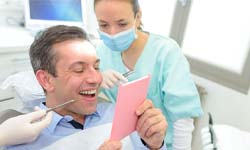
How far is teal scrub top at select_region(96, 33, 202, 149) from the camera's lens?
1.32 m

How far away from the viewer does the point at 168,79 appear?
52.3 inches

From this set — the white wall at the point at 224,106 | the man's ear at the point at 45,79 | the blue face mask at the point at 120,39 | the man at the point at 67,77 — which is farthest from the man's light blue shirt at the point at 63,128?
the white wall at the point at 224,106

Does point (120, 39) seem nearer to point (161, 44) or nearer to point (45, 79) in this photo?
point (161, 44)

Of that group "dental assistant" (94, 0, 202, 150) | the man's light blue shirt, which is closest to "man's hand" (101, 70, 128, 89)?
"dental assistant" (94, 0, 202, 150)

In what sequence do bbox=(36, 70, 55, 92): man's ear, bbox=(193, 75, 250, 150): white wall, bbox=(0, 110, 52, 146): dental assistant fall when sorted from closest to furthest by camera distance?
bbox=(0, 110, 52, 146): dental assistant < bbox=(36, 70, 55, 92): man's ear < bbox=(193, 75, 250, 150): white wall

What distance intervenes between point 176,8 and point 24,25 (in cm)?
131

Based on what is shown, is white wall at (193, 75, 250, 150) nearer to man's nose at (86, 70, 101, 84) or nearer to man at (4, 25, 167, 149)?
man at (4, 25, 167, 149)

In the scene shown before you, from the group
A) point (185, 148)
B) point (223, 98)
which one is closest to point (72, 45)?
point (185, 148)

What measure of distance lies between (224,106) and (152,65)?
33.6 inches

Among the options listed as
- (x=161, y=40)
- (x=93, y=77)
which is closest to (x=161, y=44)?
(x=161, y=40)

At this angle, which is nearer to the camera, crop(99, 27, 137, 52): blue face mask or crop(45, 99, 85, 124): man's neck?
crop(45, 99, 85, 124): man's neck

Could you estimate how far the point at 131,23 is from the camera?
141 cm

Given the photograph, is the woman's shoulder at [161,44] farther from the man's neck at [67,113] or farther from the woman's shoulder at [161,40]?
the man's neck at [67,113]

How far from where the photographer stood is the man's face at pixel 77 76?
1156 millimetres
